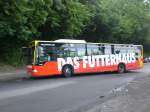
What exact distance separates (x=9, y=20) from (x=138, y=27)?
4157 centimetres

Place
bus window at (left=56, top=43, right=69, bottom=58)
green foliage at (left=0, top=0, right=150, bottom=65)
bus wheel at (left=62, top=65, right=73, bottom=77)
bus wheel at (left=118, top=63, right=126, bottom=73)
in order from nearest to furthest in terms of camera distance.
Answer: bus window at (left=56, top=43, right=69, bottom=58)
bus wheel at (left=62, top=65, right=73, bottom=77)
green foliage at (left=0, top=0, right=150, bottom=65)
bus wheel at (left=118, top=63, right=126, bottom=73)

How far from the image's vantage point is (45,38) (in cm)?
4266

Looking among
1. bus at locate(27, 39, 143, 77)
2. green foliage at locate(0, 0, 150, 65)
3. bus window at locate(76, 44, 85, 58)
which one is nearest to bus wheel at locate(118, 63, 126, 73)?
bus at locate(27, 39, 143, 77)

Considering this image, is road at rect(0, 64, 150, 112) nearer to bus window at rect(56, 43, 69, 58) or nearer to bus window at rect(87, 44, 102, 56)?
bus window at rect(56, 43, 69, 58)

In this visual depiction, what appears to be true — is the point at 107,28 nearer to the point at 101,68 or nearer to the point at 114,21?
the point at 114,21

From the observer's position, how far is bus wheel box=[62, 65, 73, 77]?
30.3 m

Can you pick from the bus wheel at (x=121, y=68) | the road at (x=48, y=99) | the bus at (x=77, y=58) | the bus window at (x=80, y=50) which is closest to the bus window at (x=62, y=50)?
the bus at (x=77, y=58)

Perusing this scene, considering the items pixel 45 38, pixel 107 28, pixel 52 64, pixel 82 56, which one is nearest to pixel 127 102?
pixel 52 64

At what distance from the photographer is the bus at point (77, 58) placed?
2889 cm

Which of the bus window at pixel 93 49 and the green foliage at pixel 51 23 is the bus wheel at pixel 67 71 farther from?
the green foliage at pixel 51 23

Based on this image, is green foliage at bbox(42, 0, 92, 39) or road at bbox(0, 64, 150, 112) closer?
road at bbox(0, 64, 150, 112)

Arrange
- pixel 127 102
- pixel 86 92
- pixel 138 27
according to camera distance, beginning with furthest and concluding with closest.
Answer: pixel 138 27
pixel 86 92
pixel 127 102

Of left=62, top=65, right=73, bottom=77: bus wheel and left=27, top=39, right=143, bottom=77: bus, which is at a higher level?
left=27, top=39, right=143, bottom=77: bus

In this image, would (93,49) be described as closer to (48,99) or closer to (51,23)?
(51,23)
